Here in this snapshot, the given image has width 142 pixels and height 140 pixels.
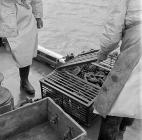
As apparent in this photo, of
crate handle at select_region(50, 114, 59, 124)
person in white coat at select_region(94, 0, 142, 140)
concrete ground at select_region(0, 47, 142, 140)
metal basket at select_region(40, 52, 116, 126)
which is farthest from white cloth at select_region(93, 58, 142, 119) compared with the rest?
concrete ground at select_region(0, 47, 142, 140)

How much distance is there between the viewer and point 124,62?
2.30 metres

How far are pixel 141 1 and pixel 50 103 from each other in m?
1.31

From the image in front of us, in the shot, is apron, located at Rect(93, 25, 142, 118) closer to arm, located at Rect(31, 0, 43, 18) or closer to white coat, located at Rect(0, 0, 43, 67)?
white coat, located at Rect(0, 0, 43, 67)

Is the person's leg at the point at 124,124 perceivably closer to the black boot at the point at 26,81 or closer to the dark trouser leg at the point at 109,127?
the dark trouser leg at the point at 109,127

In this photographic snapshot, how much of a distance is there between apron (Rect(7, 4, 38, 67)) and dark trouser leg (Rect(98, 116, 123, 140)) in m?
1.42

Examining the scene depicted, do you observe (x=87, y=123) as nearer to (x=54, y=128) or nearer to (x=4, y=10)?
(x=54, y=128)

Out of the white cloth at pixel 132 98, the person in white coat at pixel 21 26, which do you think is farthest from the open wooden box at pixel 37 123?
the person in white coat at pixel 21 26

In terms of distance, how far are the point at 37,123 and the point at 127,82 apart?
112cm

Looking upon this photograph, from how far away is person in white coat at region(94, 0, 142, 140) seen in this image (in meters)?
2.22

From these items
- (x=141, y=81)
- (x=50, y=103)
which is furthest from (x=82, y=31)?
(x=141, y=81)

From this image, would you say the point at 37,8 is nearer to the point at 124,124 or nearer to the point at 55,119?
the point at 55,119

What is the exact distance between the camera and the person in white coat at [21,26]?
10.7 feet

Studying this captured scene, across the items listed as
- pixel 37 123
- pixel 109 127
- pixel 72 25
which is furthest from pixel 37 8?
pixel 72 25

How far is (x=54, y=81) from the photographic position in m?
3.55
